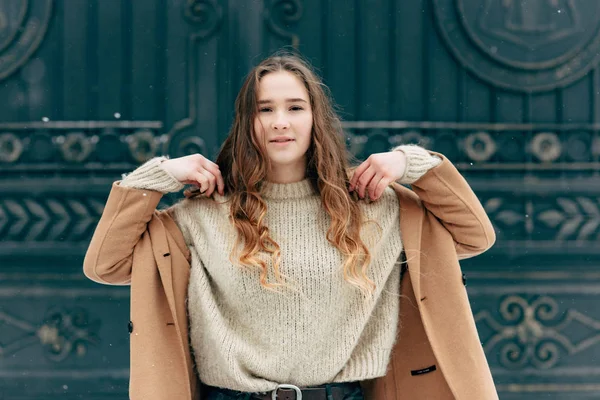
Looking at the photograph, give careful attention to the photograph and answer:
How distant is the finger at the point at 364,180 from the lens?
2523mm

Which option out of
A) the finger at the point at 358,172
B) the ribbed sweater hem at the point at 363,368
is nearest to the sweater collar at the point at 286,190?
the finger at the point at 358,172

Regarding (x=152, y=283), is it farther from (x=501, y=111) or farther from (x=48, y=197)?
(x=501, y=111)

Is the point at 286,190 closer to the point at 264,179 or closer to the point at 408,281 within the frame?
the point at 264,179

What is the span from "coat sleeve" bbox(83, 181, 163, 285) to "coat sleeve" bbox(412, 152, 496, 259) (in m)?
0.85

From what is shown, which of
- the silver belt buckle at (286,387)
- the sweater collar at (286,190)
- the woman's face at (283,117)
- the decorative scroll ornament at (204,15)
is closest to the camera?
the silver belt buckle at (286,387)

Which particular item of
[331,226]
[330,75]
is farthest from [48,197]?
[331,226]

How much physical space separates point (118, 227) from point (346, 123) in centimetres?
200

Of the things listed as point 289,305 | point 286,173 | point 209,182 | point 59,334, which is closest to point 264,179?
point 286,173

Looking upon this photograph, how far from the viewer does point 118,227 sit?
8.09ft

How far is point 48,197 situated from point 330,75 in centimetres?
161

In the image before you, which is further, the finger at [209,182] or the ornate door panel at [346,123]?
the ornate door panel at [346,123]

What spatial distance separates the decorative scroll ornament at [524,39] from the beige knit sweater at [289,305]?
1.90 m

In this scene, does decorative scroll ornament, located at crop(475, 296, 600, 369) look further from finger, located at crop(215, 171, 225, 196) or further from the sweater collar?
finger, located at crop(215, 171, 225, 196)

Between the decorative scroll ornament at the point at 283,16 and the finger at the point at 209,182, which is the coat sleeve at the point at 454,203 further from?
the decorative scroll ornament at the point at 283,16
